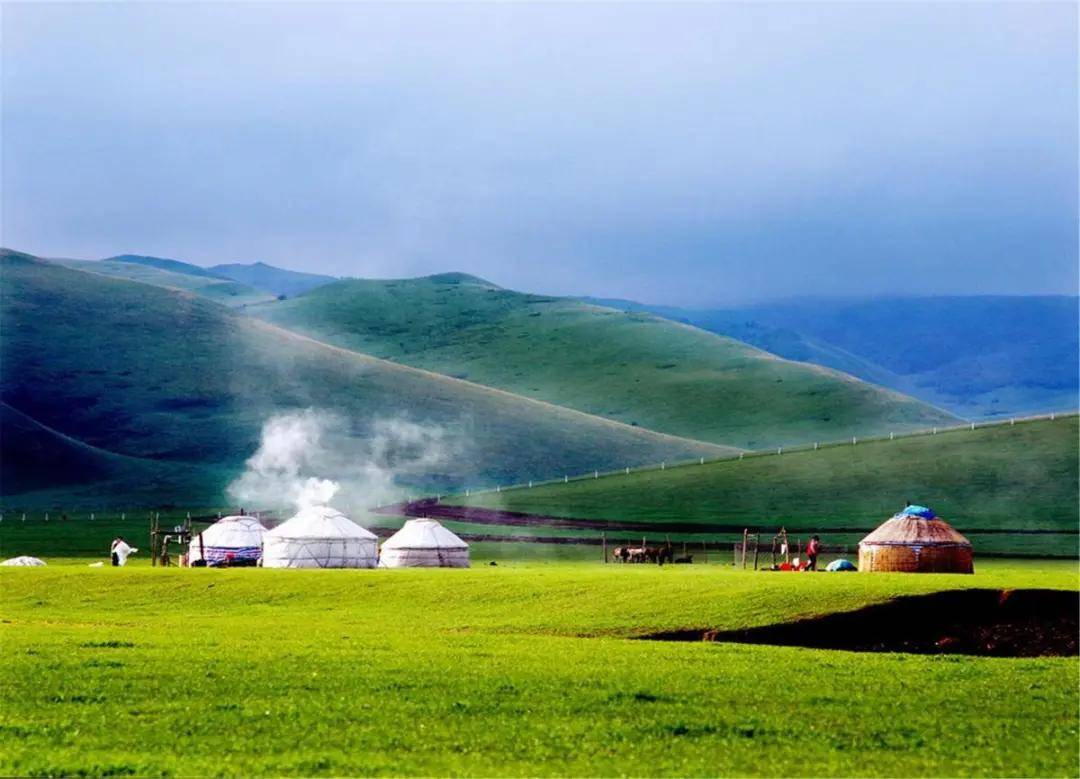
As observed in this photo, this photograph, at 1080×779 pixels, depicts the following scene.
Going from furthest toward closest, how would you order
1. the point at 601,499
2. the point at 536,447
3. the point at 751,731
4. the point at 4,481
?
the point at 536,447
the point at 4,481
the point at 601,499
the point at 751,731

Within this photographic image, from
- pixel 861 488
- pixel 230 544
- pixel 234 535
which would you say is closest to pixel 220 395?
pixel 861 488

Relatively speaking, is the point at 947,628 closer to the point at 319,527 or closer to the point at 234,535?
the point at 319,527

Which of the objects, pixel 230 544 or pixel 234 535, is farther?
pixel 234 535

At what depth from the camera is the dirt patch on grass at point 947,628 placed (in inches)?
1199

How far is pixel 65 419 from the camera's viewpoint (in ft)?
Answer: 514

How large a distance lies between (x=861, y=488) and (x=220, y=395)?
87.6 metres

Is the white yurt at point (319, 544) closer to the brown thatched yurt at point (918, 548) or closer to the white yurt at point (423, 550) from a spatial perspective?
the white yurt at point (423, 550)

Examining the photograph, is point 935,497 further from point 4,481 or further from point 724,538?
point 4,481

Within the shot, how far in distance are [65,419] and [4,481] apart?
24065mm

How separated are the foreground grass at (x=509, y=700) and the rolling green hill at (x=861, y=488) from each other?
5874 centimetres

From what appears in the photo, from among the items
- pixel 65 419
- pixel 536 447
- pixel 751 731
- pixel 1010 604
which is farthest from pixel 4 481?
pixel 751 731

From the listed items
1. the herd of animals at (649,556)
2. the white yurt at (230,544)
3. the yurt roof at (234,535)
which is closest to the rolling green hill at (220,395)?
the herd of animals at (649,556)

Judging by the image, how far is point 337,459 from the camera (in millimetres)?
137500

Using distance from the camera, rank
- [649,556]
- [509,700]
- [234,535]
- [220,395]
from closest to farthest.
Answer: [509,700] < [234,535] < [649,556] < [220,395]
